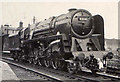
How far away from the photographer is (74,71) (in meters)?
9.55

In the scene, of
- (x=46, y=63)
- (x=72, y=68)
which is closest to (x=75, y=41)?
(x=72, y=68)

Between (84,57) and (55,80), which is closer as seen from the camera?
(55,80)

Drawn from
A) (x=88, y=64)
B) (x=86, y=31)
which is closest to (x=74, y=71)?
(x=88, y=64)

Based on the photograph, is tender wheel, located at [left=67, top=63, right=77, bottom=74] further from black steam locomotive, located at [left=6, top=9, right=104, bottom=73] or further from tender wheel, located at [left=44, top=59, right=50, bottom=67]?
tender wheel, located at [left=44, top=59, right=50, bottom=67]

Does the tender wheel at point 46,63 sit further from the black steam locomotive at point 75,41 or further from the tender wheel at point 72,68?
the tender wheel at point 72,68

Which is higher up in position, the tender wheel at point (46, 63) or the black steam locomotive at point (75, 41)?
the black steam locomotive at point (75, 41)

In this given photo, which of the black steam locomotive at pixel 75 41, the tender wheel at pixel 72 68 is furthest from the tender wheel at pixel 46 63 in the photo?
the tender wheel at pixel 72 68

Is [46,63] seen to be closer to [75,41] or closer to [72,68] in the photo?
[75,41]

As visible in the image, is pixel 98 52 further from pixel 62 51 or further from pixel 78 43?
pixel 62 51

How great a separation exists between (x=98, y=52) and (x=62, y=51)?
1.90 metres

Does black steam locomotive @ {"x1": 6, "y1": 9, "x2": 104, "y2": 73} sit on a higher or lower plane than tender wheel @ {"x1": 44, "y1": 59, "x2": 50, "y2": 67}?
higher

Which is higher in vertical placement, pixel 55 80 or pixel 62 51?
pixel 62 51

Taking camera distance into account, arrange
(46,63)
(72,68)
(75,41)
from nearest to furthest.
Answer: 1. (72,68)
2. (75,41)
3. (46,63)

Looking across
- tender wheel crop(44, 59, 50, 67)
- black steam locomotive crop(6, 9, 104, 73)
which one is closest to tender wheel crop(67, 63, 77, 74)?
black steam locomotive crop(6, 9, 104, 73)
